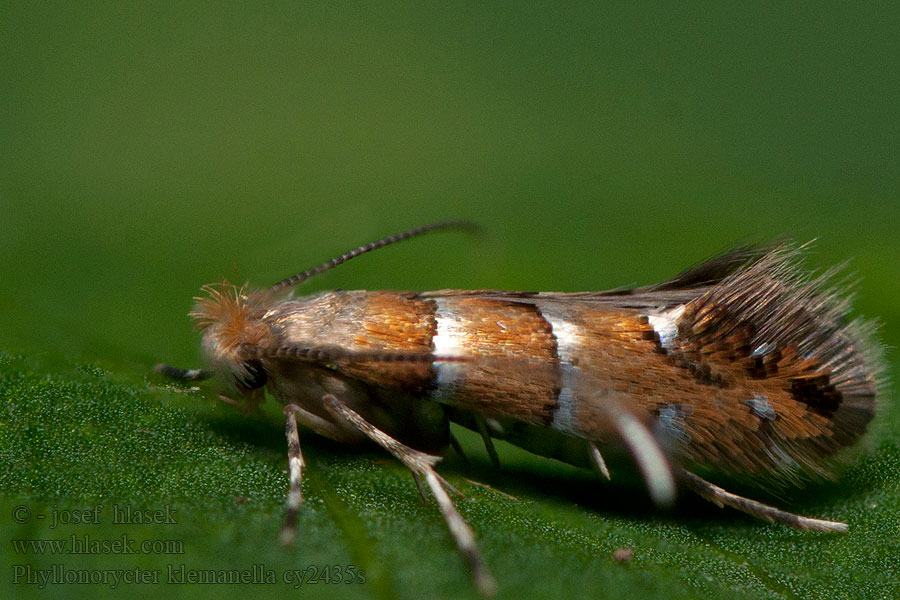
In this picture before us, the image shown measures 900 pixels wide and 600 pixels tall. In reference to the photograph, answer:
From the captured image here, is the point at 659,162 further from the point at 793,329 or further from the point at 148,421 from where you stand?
the point at 148,421

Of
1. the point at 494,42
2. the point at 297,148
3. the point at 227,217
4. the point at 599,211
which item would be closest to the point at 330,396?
the point at 227,217

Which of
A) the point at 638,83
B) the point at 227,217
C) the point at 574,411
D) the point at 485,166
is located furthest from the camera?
the point at 638,83

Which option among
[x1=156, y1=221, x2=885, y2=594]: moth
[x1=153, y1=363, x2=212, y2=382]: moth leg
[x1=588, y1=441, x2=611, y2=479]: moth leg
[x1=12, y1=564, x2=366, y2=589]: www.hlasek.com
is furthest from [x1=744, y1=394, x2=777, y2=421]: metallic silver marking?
[x1=153, y1=363, x2=212, y2=382]: moth leg

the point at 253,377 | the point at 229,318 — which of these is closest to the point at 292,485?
the point at 253,377

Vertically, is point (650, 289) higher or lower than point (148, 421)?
higher

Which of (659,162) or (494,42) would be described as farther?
(494,42)

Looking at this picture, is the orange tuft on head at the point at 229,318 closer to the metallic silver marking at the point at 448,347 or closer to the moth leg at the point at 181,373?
the moth leg at the point at 181,373
